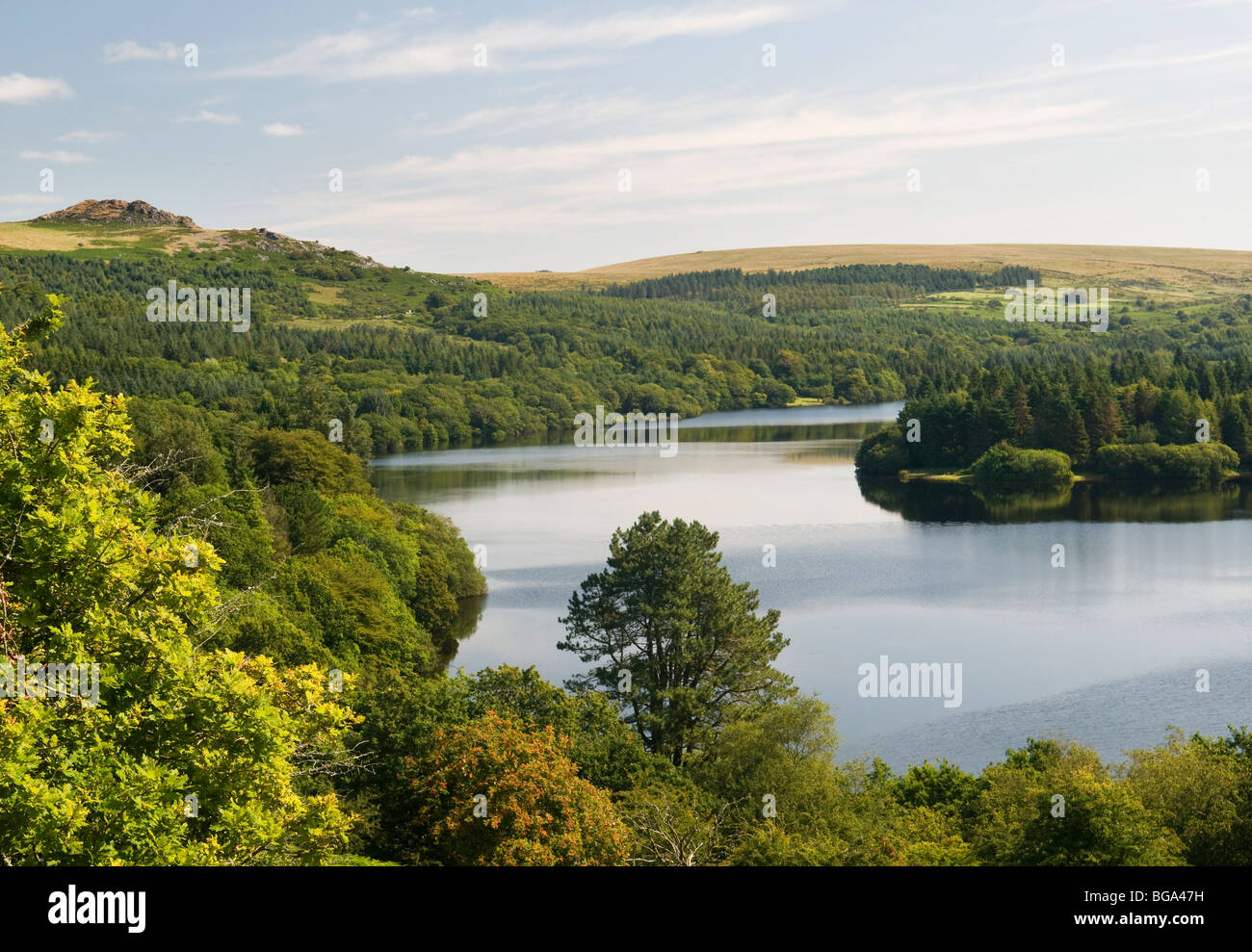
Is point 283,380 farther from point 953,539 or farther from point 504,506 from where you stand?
point 953,539

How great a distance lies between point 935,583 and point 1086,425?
5156 centimetres

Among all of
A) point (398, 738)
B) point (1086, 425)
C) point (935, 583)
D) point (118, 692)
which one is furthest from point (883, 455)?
point (118, 692)

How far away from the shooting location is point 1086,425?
103625mm

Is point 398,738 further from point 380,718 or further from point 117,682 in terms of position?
point 117,682

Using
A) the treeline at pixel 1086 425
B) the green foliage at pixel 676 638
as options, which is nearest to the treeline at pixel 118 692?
the green foliage at pixel 676 638

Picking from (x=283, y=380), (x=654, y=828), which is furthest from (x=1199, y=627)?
(x=283, y=380)

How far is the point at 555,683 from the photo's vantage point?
41.3m

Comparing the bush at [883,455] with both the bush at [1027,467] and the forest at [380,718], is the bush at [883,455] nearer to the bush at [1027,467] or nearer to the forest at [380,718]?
the bush at [1027,467]

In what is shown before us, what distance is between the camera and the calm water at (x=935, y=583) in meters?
39.6

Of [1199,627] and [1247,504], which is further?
[1247,504]

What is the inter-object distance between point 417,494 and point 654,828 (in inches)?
2697

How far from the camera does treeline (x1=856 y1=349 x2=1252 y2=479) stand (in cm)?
9894

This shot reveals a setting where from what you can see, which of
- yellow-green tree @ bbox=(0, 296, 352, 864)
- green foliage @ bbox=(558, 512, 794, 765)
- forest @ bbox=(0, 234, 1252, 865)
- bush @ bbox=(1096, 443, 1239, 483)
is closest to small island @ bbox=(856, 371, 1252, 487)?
bush @ bbox=(1096, 443, 1239, 483)

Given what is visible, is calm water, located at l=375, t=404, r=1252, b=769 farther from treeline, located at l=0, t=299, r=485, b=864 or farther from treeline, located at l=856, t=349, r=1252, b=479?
treeline, located at l=0, t=299, r=485, b=864
